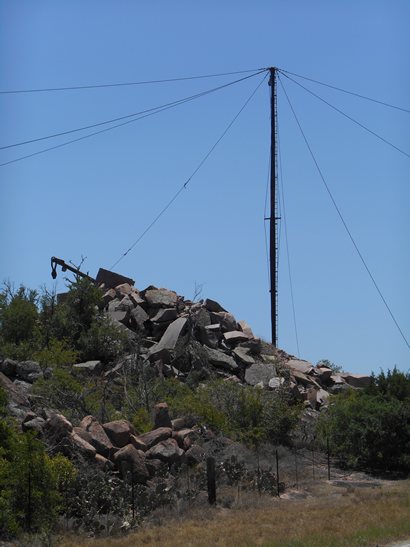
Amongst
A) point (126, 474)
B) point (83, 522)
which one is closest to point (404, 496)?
point (126, 474)

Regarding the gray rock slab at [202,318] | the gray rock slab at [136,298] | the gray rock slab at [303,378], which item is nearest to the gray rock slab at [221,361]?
the gray rock slab at [202,318]

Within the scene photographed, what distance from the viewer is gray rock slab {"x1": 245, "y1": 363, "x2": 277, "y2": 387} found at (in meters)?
32.9

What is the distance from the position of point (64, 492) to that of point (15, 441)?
1.95m

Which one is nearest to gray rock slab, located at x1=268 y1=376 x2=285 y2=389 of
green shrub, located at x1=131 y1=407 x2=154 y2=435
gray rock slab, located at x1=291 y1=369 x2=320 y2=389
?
gray rock slab, located at x1=291 y1=369 x2=320 y2=389

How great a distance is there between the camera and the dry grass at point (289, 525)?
14.9m

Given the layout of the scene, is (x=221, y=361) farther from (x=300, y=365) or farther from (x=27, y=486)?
(x=27, y=486)

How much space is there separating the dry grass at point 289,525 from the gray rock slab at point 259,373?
12359 millimetres

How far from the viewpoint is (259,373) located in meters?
33.3

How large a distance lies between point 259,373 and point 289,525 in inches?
663

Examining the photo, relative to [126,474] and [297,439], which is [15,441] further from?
[297,439]

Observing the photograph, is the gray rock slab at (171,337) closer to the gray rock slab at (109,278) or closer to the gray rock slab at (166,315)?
the gray rock slab at (166,315)

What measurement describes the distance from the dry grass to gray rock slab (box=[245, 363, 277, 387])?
12.4 metres

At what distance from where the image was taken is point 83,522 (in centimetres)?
1622

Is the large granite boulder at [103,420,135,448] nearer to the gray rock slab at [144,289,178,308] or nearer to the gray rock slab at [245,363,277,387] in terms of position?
the gray rock slab at [245,363,277,387]
